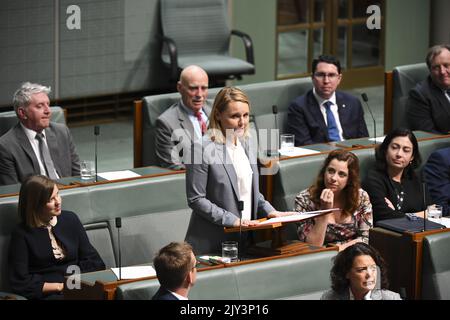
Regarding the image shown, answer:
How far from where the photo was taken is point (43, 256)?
5176 millimetres

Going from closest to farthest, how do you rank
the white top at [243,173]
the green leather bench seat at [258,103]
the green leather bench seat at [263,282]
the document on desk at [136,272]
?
the green leather bench seat at [263,282], the document on desk at [136,272], the white top at [243,173], the green leather bench seat at [258,103]

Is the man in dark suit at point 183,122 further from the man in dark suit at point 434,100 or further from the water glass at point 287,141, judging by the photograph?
the man in dark suit at point 434,100

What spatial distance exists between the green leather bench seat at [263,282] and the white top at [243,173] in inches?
21.8

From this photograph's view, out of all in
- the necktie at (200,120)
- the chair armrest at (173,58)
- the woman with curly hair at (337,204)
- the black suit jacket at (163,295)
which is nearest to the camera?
the black suit jacket at (163,295)

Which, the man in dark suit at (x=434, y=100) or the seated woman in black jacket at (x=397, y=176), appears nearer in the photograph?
the seated woman in black jacket at (x=397, y=176)

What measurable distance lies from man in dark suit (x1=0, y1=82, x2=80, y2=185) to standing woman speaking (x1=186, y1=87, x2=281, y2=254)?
124 centimetres

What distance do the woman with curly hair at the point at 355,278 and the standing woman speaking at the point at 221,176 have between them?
71 centimetres

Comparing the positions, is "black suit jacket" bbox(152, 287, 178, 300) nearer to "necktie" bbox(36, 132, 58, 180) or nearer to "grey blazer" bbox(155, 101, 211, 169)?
"necktie" bbox(36, 132, 58, 180)

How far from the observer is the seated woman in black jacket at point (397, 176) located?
6.02 meters

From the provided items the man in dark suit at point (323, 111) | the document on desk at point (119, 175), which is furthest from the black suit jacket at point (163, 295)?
the man in dark suit at point (323, 111)

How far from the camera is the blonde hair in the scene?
16.9 ft

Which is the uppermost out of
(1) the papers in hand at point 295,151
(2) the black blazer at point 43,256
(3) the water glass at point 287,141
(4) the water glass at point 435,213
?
(3) the water glass at point 287,141

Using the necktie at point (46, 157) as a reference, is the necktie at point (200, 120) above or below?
above
